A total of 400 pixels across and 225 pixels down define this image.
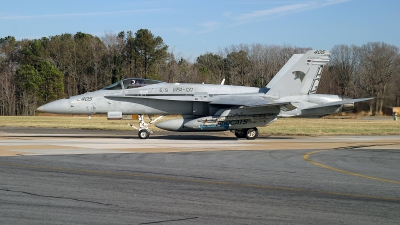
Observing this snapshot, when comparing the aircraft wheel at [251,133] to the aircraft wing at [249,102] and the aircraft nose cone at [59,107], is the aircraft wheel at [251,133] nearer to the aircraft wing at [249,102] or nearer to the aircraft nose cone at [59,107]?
the aircraft wing at [249,102]

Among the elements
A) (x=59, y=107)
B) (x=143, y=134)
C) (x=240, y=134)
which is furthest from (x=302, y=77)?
(x=59, y=107)

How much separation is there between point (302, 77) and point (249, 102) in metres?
3.45

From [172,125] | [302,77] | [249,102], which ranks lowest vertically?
[172,125]

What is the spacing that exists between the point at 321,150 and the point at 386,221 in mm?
11455

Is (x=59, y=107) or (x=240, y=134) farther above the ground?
(x=59, y=107)

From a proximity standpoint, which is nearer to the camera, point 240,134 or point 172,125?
point 172,125

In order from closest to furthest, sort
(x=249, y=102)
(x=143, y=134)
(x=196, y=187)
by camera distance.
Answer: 1. (x=196, y=187)
2. (x=249, y=102)
3. (x=143, y=134)

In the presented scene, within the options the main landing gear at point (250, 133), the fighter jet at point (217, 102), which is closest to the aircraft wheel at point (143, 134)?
the fighter jet at point (217, 102)

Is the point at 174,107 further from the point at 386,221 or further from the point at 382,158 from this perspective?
the point at 386,221

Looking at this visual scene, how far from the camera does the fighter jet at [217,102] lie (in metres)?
23.2

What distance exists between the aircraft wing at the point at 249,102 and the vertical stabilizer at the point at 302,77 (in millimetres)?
1167

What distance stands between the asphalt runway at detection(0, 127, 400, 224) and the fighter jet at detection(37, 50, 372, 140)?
20.6ft

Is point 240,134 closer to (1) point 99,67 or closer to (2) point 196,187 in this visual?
(2) point 196,187

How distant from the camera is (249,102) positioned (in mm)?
23391
